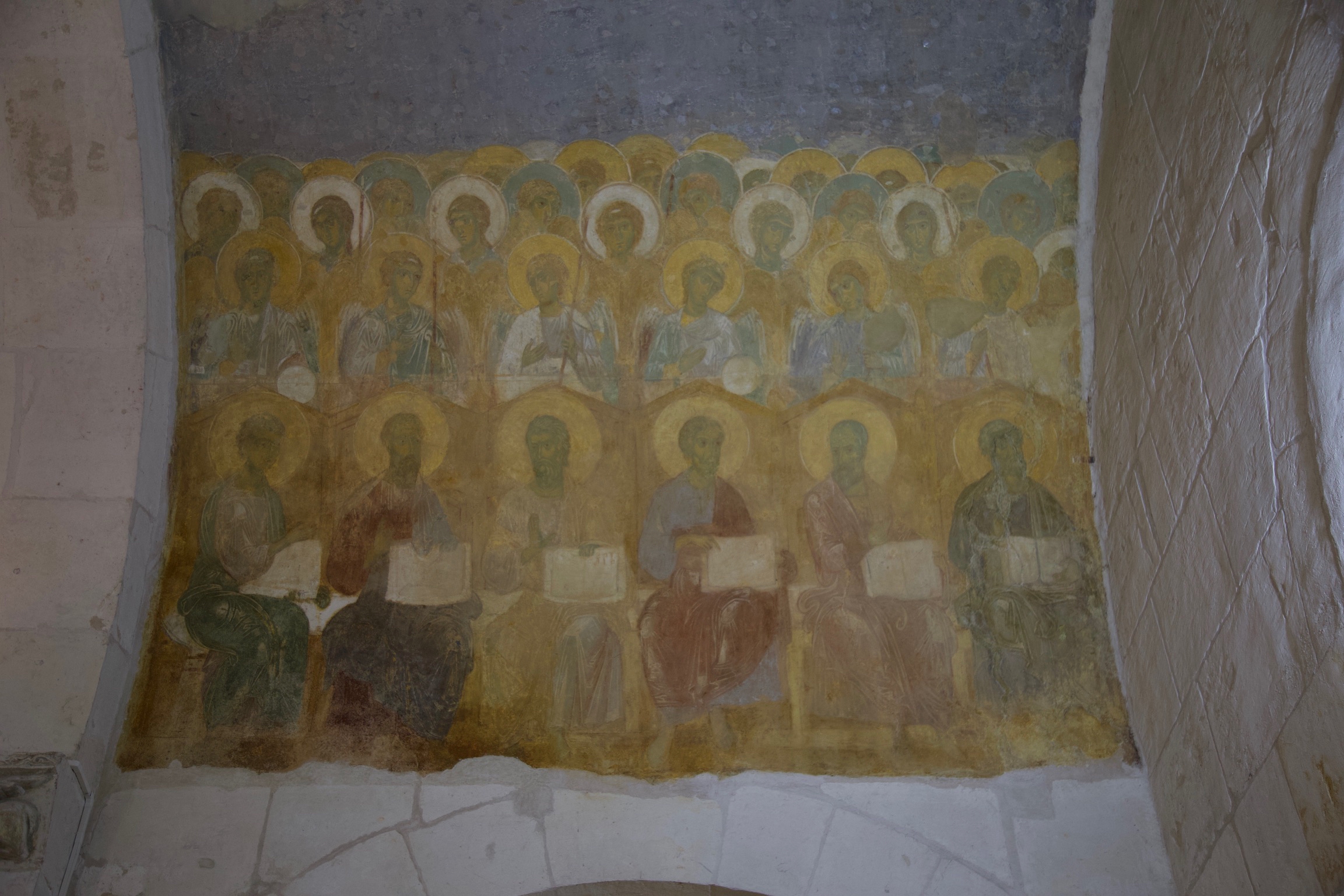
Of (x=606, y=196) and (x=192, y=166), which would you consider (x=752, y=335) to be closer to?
(x=606, y=196)

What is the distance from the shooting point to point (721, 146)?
491 centimetres

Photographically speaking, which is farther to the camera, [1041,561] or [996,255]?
[996,255]

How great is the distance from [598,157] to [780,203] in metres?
0.81

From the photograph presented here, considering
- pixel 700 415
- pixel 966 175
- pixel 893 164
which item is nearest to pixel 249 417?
pixel 700 415

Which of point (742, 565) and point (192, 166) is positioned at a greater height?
point (192, 166)

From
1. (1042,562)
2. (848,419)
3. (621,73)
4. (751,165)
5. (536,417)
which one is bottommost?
(1042,562)

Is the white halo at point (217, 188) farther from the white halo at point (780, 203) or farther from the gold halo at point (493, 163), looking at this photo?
the white halo at point (780, 203)

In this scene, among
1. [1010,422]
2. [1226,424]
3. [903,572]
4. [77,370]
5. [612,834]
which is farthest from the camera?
[1010,422]

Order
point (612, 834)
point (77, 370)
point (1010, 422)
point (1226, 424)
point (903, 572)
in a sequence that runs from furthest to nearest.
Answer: point (1010, 422)
point (903, 572)
point (77, 370)
point (612, 834)
point (1226, 424)

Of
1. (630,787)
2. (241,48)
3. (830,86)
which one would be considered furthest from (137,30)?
(630,787)

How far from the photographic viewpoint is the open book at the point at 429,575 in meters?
4.75

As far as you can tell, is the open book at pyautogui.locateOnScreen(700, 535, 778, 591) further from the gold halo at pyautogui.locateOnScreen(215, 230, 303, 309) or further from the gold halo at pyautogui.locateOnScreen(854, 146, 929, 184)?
the gold halo at pyautogui.locateOnScreen(215, 230, 303, 309)

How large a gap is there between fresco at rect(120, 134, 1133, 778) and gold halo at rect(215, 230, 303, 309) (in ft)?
0.04

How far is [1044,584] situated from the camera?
471cm
